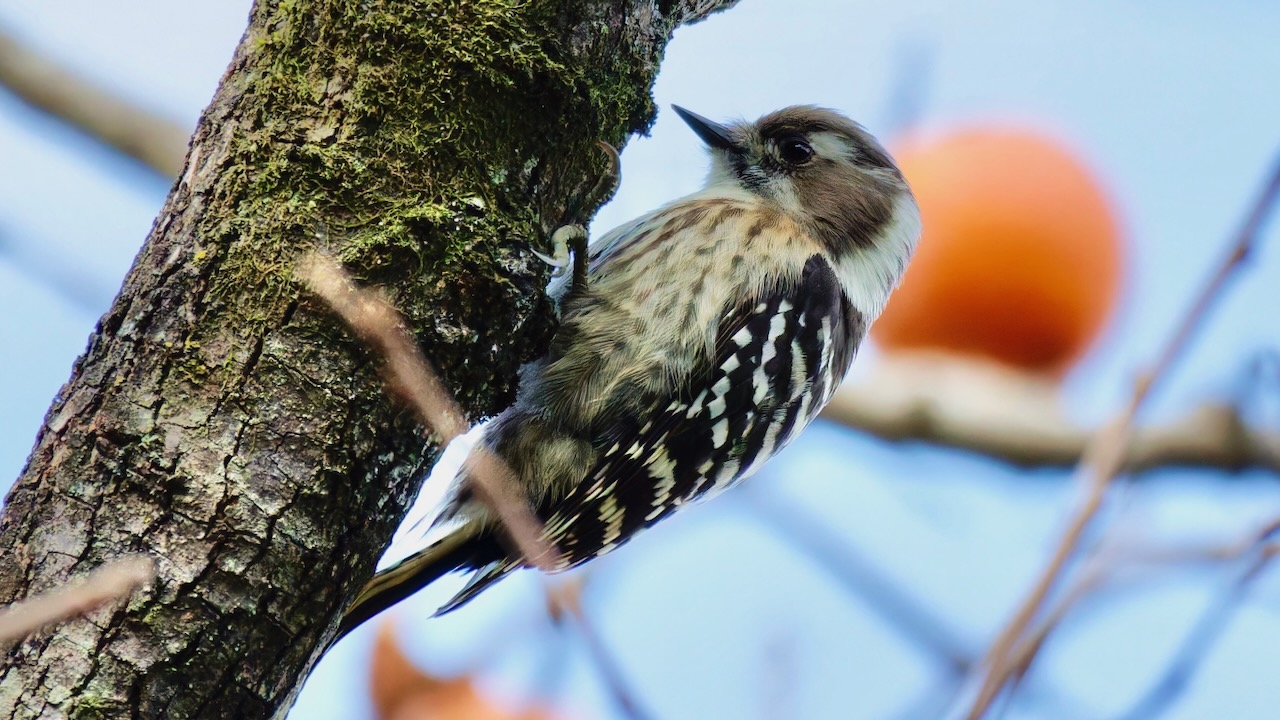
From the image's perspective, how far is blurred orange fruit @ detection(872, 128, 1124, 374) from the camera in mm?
4906

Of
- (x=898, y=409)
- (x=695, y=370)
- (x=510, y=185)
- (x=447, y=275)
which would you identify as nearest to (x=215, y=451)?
(x=447, y=275)

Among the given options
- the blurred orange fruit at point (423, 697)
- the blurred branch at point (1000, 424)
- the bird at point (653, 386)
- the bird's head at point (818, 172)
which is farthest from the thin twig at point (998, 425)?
the blurred orange fruit at point (423, 697)

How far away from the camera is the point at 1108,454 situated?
139 centimetres

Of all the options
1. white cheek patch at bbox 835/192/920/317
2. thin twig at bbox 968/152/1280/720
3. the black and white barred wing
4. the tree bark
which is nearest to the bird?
the black and white barred wing

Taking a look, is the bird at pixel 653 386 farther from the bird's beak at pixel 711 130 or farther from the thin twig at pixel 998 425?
the thin twig at pixel 998 425

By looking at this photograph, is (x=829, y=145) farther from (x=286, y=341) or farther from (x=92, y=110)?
(x=286, y=341)

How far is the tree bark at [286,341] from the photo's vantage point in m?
2.05

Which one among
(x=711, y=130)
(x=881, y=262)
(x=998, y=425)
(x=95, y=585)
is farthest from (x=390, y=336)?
(x=998, y=425)

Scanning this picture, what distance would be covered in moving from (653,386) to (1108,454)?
89.3 inches

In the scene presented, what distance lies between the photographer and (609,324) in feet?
11.8

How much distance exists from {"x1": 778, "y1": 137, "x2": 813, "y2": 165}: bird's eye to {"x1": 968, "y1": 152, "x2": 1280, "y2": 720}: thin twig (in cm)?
301

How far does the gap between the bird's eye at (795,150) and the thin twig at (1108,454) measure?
301 cm

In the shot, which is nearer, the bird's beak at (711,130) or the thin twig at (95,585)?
the thin twig at (95,585)

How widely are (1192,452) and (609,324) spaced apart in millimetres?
2333
